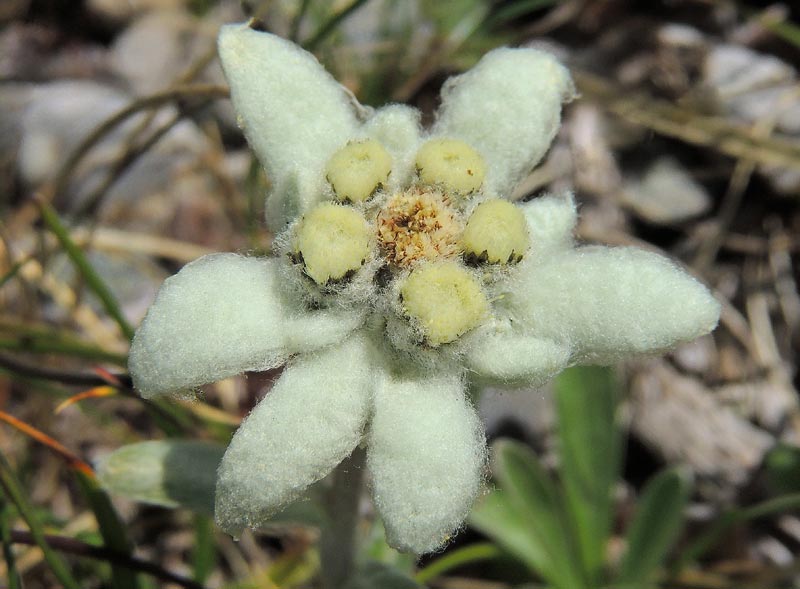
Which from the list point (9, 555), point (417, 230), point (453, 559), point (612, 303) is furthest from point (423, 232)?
point (453, 559)

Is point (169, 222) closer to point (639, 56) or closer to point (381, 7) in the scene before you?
point (381, 7)

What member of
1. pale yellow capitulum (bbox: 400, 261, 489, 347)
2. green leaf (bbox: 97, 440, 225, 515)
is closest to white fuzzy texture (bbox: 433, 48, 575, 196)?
pale yellow capitulum (bbox: 400, 261, 489, 347)

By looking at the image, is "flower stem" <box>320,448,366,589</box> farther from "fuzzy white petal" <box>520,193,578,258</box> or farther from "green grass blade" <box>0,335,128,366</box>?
"green grass blade" <box>0,335,128,366</box>

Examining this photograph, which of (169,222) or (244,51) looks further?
(169,222)

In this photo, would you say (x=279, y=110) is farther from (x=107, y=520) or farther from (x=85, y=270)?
(x=107, y=520)

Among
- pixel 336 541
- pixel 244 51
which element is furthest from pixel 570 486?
pixel 244 51
